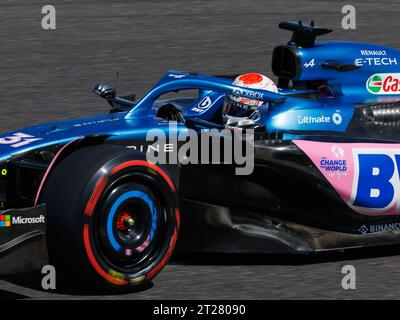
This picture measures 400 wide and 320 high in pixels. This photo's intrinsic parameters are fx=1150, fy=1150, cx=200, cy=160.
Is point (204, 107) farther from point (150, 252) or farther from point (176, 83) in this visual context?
point (150, 252)

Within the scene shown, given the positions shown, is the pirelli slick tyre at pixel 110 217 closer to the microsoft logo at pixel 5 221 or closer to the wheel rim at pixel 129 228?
the wheel rim at pixel 129 228

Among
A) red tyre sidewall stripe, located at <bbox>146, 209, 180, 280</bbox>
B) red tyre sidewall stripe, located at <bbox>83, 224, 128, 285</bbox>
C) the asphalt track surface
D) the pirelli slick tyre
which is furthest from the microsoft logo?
the asphalt track surface

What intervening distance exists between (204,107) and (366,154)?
1.17 m

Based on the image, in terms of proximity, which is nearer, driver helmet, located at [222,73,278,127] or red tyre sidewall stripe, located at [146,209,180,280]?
red tyre sidewall stripe, located at [146,209,180,280]

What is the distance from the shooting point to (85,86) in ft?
37.9

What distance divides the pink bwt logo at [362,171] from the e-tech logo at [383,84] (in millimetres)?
694

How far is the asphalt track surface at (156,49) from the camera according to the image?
6.71 meters

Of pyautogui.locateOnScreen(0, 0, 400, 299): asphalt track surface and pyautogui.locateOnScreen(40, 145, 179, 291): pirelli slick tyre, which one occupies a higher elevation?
pyautogui.locateOnScreen(0, 0, 400, 299): asphalt track surface

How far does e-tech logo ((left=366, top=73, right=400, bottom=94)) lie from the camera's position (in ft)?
24.6

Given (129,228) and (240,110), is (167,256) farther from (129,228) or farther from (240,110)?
(240,110)

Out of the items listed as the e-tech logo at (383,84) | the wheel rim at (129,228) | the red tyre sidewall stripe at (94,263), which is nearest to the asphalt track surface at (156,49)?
the wheel rim at (129,228)

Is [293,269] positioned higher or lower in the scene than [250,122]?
lower

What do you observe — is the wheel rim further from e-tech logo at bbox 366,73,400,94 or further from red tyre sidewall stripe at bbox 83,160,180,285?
e-tech logo at bbox 366,73,400,94
